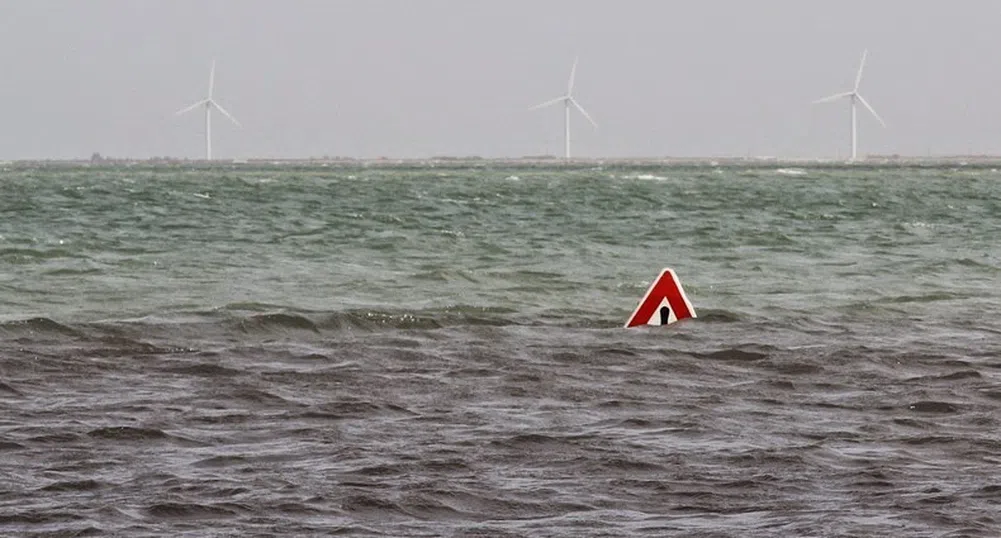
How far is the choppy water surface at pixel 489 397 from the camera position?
10922mm

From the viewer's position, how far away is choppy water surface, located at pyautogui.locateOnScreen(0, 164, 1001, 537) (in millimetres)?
10922

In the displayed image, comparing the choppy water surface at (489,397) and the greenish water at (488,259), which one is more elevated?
the choppy water surface at (489,397)

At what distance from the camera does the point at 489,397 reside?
15.9 m

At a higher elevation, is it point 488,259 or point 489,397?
point 489,397

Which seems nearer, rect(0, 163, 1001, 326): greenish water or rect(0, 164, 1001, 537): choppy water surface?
rect(0, 164, 1001, 537): choppy water surface

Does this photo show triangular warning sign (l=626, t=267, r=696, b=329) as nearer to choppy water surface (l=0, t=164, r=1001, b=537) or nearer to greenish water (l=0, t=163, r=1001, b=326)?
choppy water surface (l=0, t=164, r=1001, b=537)

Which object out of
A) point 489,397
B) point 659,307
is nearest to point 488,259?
point 659,307

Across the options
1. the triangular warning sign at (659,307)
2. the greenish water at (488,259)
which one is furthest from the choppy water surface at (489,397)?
the triangular warning sign at (659,307)

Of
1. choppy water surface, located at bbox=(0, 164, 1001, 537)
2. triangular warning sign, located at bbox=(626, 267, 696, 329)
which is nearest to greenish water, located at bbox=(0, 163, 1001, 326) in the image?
choppy water surface, located at bbox=(0, 164, 1001, 537)

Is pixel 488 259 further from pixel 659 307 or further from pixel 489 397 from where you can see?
pixel 489 397

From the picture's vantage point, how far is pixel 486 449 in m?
13.0

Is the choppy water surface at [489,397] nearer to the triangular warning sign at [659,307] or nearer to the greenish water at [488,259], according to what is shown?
the greenish water at [488,259]

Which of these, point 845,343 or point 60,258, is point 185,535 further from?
point 60,258

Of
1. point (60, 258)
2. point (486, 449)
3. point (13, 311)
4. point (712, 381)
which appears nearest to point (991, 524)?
point (486, 449)
